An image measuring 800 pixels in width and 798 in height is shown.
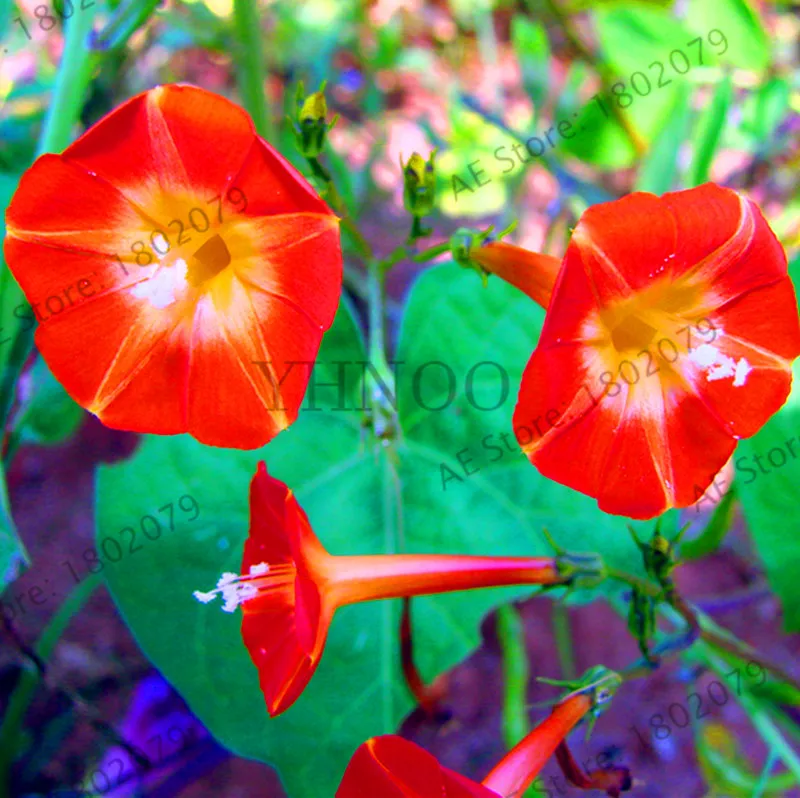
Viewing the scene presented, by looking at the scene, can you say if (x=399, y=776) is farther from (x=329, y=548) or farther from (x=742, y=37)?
(x=742, y=37)

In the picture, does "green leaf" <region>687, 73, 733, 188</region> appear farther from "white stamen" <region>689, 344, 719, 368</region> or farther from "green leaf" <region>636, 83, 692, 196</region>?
"white stamen" <region>689, 344, 719, 368</region>

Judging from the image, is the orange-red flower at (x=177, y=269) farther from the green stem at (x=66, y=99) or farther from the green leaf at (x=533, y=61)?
the green leaf at (x=533, y=61)

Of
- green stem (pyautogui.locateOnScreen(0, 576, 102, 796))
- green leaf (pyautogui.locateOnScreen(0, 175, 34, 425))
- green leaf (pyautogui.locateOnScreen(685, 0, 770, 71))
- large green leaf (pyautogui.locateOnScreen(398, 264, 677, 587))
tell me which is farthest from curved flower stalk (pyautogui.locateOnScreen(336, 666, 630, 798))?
green leaf (pyautogui.locateOnScreen(685, 0, 770, 71))

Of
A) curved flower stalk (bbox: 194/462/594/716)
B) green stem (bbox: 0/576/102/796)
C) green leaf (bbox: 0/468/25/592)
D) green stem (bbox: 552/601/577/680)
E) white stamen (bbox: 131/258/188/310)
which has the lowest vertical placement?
green stem (bbox: 552/601/577/680)

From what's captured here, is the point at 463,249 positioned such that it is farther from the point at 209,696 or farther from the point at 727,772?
the point at 727,772

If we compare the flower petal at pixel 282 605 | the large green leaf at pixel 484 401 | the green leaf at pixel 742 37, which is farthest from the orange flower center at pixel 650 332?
the green leaf at pixel 742 37

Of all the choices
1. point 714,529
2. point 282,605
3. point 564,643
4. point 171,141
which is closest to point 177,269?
point 171,141
